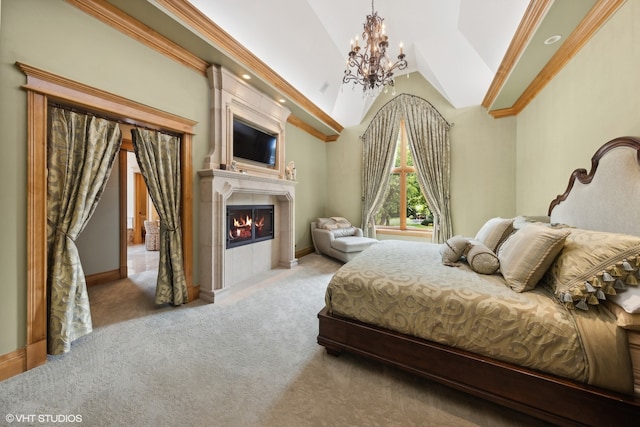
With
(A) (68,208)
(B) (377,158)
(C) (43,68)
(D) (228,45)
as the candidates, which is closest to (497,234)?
(B) (377,158)

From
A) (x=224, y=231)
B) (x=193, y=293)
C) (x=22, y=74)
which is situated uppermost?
(x=22, y=74)

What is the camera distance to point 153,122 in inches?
90.6

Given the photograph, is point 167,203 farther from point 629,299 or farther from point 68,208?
point 629,299

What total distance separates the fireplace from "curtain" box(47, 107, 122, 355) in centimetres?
145

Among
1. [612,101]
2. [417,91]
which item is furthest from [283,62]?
[612,101]

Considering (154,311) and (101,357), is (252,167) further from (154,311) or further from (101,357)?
(101,357)

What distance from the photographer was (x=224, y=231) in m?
2.84

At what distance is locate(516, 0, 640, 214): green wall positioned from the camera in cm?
169

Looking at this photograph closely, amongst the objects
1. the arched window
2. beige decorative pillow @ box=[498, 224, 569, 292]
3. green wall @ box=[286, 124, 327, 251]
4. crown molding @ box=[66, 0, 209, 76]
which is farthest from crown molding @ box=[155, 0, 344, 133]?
beige decorative pillow @ box=[498, 224, 569, 292]

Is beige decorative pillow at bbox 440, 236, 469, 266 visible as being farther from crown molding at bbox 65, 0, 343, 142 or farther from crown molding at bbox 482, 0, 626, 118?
crown molding at bbox 65, 0, 343, 142

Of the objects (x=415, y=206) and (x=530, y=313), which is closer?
(x=530, y=313)

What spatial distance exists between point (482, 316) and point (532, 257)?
516 mm

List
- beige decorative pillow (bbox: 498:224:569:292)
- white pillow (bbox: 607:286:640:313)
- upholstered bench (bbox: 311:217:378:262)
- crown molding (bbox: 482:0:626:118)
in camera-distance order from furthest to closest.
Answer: upholstered bench (bbox: 311:217:378:262) < crown molding (bbox: 482:0:626:118) < beige decorative pillow (bbox: 498:224:569:292) < white pillow (bbox: 607:286:640:313)

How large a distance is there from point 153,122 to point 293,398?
2710 millimetres
